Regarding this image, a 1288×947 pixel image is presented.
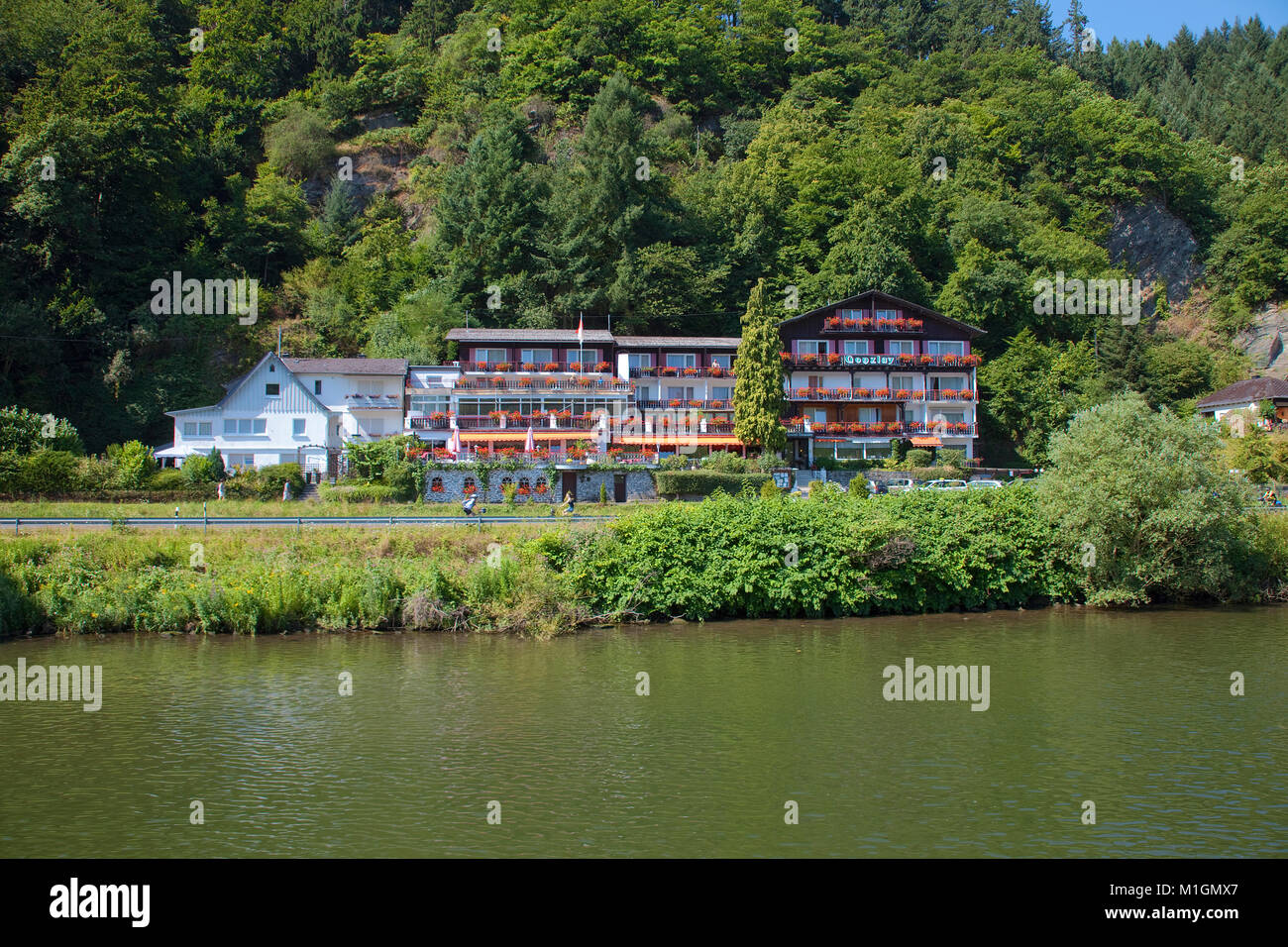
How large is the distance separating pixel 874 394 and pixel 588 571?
38483 millimetres

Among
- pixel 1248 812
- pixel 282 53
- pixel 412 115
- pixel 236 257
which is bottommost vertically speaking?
pixel 1248 812

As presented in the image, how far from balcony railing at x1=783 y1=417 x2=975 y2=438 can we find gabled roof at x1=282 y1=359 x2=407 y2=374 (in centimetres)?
2514

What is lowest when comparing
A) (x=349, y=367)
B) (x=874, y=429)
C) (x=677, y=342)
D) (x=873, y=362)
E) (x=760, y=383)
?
(x=874, y=429)

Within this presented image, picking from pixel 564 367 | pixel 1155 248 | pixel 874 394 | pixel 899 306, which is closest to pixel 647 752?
pixel 564 367

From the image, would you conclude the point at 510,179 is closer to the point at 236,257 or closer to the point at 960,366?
the point at 236,257

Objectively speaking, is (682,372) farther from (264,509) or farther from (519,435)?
(264,509)

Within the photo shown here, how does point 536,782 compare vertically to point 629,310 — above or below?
below

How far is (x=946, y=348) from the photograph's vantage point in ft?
224

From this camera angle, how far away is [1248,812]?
16469 millimetres

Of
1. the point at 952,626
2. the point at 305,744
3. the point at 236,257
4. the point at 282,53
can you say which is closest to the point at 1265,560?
the point at 952,626

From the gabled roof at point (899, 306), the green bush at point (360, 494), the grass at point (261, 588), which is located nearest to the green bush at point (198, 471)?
the green bush at point (360, 494)

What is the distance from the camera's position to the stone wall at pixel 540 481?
170 feet

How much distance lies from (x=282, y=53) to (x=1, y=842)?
98184 mm

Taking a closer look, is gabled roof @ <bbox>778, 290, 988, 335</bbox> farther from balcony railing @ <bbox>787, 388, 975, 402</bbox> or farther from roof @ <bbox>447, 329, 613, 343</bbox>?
roof @ <bbox>447, 329, 613, 343</bbox>
